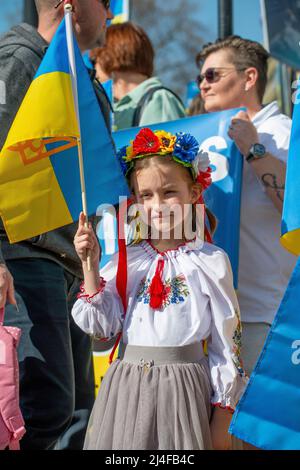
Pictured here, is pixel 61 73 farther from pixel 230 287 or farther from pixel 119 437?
pixel 119 437

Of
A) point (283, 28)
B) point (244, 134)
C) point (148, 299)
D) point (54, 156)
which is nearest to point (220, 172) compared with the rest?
point (244, 134)

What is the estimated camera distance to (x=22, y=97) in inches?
138

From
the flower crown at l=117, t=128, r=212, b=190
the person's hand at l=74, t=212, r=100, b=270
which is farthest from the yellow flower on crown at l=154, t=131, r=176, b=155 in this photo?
the person's hand at l=74, t=212, r=100, b=270

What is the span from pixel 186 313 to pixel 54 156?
2.81 feet

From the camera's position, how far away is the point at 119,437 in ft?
9.99

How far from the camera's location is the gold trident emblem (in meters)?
3.29

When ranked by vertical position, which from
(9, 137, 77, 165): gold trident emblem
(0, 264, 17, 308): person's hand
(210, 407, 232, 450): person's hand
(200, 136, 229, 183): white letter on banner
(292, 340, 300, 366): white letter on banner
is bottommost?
(210, 407, 232, 450): person's hand

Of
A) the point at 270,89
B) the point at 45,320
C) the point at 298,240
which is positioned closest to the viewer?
the point at 298,240

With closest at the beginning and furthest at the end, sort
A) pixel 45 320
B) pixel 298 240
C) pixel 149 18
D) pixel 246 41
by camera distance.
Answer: pixel 298 240 → pixel 45 320 → pixel 246 41 → pixel 149 18

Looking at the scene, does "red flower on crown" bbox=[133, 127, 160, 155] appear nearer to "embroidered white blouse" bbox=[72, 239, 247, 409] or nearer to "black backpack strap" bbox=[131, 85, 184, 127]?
"embroidered white blouse" bbox=[72, 239, 247, 409]

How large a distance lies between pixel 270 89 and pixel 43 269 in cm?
1322

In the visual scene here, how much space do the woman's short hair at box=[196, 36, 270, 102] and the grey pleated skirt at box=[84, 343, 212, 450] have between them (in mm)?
1774

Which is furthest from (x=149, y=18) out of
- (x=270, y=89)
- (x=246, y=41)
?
(x=246, y=41)

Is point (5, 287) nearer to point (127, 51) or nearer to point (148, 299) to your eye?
point (148, 299)
